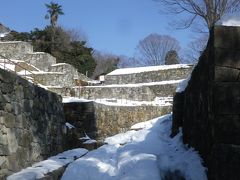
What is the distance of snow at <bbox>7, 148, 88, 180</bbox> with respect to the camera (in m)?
7.04

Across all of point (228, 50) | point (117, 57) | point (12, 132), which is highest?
point (117, 57)

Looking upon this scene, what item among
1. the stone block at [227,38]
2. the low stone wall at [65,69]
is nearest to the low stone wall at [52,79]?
the low stone wall at [65,69]

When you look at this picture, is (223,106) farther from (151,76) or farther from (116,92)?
(151,76)

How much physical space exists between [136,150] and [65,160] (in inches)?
57.9

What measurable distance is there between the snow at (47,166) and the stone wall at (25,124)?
0.15 metres

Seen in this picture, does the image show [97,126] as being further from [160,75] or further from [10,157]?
[160,75]

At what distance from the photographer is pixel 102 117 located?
16359 mm

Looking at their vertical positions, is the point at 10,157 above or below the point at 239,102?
below

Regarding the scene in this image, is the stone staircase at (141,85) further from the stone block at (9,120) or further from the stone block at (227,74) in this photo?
the stone block at (227,74)

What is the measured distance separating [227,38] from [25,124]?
398 cm

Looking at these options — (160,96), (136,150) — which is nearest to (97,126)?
(136,150)

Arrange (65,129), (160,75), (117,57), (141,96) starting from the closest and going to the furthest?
(65,129) < (141,96) < (160,75) < (117,57)

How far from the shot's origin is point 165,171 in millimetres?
7617

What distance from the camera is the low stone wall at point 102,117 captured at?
1456 centimetres
